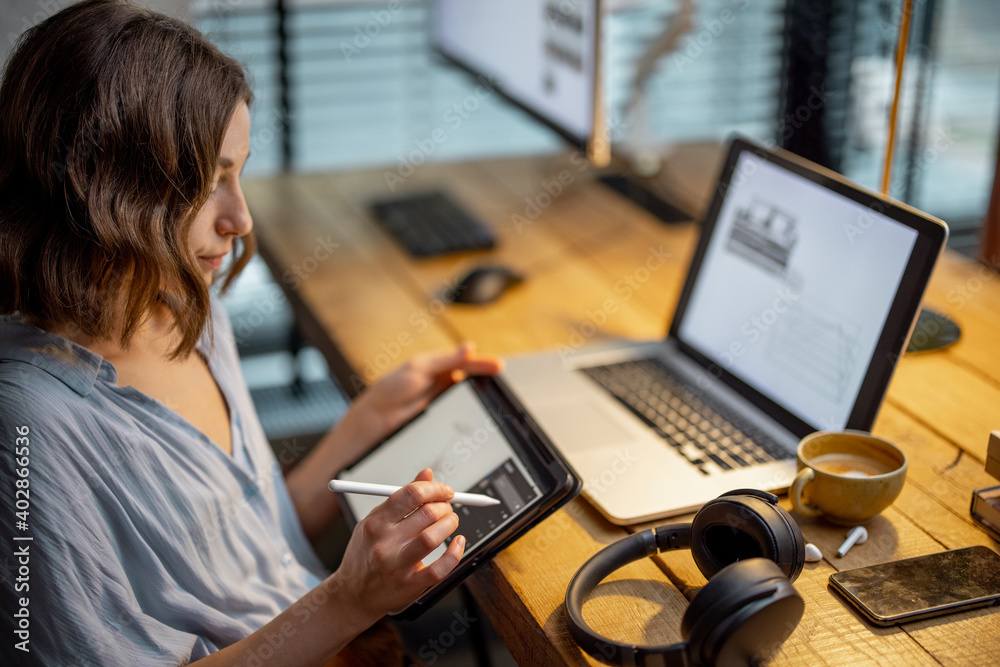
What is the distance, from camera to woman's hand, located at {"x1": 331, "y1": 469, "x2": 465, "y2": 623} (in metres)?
0.73

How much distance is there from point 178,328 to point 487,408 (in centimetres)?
33

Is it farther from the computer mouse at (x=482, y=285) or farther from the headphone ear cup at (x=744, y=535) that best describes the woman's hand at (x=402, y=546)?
the computer mouse at (x=482, y=285)

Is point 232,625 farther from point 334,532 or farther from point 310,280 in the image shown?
point 334,532

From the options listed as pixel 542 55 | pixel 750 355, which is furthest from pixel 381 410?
pixel 542 55

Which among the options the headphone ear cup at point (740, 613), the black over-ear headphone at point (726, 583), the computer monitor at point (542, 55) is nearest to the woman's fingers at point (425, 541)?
the black over-ear headphone at point (726, 583)

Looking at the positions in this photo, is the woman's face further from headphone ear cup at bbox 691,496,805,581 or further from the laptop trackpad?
Result: headphone ear cup at bbox 691,496,805,581

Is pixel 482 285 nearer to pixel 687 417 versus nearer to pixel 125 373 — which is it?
pixel 687 417

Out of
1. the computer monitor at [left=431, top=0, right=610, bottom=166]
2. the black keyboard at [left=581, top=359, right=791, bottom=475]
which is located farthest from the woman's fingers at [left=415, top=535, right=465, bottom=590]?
the computer monitor at [left=431, top=0, right=610, bottom=166]

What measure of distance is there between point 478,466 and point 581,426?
0.15 m

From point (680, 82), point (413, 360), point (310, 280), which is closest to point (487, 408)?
point (413, 360)

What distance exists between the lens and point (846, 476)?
2.55ft

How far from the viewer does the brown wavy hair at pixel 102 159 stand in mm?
737

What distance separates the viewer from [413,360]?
1.09 metres

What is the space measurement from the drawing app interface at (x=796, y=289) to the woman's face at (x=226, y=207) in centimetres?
57
